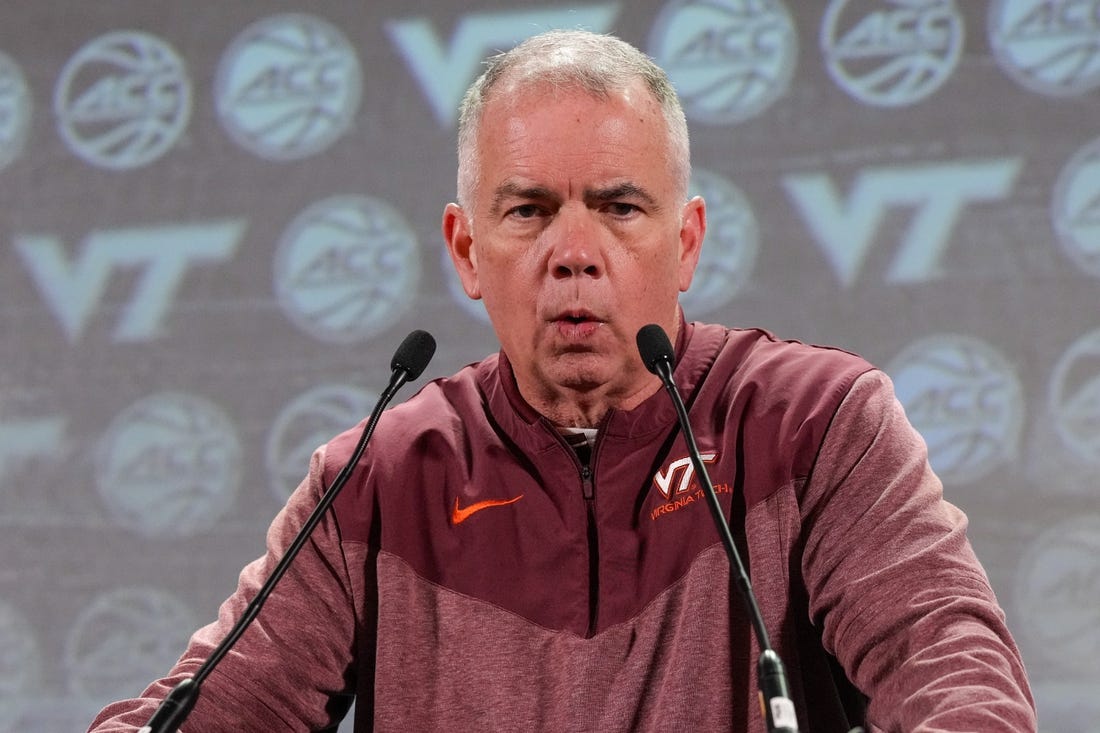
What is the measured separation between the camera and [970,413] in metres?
2.74

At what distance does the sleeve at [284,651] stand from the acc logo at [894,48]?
1693 millimetres

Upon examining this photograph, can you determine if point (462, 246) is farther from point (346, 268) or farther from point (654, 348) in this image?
point (346, 268)

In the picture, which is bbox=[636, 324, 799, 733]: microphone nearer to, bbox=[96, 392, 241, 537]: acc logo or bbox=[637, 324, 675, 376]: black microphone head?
bbox=[637, 324, 675, 376]: black microphone head

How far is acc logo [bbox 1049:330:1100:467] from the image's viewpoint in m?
2.72

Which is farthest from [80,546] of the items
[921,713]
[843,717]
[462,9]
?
[921,713]

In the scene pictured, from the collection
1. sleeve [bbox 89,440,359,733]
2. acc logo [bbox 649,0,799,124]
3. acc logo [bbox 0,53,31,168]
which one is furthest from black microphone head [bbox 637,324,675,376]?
acc logo [bbox 0,53,31,168]

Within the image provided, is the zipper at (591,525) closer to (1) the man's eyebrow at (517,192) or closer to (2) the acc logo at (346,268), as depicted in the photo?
(1) the man's eyebrow at (517,192)

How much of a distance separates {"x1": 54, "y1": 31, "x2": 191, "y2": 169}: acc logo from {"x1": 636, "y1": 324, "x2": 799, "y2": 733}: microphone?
221cm

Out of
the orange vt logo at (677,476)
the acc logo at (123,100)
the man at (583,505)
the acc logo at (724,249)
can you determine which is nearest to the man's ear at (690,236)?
the man at (583,505)

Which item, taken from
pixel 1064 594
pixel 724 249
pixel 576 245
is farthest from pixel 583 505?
pixel 1064 594

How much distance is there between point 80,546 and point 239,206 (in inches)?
38.7

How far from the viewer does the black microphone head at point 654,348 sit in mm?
1431

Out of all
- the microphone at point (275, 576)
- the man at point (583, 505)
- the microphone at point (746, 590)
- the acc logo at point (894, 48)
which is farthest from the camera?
the acc logo at point (894, 48)

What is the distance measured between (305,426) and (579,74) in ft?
5.46
